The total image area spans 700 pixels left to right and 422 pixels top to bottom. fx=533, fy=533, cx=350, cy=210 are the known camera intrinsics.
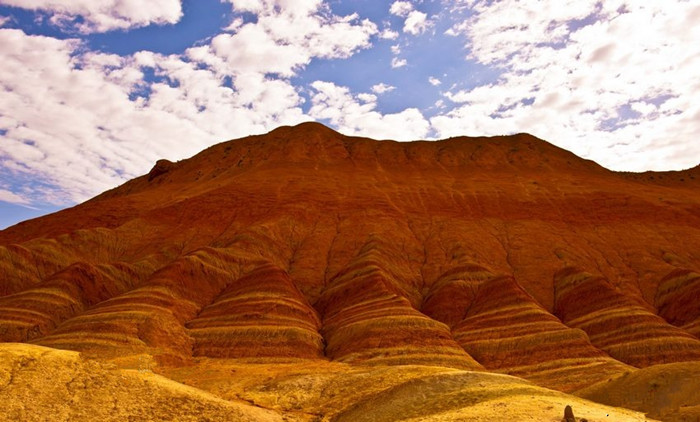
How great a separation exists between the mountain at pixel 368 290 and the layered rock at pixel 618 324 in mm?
209

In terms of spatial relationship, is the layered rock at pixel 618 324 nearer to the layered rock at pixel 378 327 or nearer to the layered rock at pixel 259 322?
the layered rock at pixel 378 327

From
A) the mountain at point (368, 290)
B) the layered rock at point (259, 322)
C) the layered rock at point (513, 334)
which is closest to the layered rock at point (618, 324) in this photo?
the mountain at point (368, 290)

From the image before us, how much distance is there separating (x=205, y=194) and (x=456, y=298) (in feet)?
192

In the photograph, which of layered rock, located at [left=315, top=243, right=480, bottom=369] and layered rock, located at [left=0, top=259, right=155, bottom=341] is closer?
layered rock, located at [left=315, top=243, right=480, bottom=369]

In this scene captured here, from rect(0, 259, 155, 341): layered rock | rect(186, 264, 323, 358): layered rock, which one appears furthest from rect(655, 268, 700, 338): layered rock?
rect(0, 259, 155, 341): layered rock

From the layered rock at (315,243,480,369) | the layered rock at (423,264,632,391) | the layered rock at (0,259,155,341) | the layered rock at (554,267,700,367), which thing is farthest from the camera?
the layered rock at (0,259,155,341)

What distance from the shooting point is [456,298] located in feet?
231

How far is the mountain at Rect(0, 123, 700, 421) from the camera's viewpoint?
1476 inches

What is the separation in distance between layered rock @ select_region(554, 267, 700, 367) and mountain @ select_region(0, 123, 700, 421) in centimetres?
21

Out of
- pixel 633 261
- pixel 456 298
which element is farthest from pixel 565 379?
pixel 633 261

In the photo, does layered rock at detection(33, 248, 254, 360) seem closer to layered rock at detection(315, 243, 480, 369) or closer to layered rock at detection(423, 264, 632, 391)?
layered rock at detection(315, 243, 480, 369)

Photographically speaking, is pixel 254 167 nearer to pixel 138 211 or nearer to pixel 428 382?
pixel 138 211

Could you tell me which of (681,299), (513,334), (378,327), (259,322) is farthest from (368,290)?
(681,299)

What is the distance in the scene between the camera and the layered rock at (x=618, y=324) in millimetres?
56625
